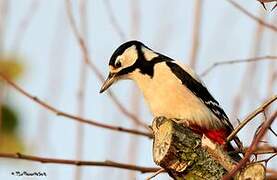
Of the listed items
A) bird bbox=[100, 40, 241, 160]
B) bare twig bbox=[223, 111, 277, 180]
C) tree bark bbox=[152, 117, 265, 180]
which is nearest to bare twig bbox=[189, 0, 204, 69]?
bird bbox=[100, 40, 241, 160]

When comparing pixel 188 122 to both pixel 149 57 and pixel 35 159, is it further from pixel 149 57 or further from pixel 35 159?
pixel 35 159

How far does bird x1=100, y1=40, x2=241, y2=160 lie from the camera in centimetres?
258

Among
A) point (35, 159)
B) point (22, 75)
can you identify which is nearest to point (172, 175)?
point (35, 159)

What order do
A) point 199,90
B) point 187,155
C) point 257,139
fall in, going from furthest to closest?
point 199,90 < point 187,155 < point 257,139

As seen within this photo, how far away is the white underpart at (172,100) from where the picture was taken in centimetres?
258

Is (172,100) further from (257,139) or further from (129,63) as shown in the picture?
(257,139)

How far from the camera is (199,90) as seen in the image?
2.71 m

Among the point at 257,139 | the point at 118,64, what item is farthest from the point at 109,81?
the point at 257,139

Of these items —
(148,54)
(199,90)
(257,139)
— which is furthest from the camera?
(148,54)

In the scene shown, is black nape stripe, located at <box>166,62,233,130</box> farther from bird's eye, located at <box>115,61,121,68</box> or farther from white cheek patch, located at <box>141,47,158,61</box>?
bird's eye, located at <box>115,61,121,68</box>

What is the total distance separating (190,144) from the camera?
165cm

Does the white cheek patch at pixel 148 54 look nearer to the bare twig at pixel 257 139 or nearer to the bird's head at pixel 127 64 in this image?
the bird's head at pixel 127 64

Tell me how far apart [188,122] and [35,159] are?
0.87 meters

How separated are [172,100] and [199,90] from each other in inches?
7.2
